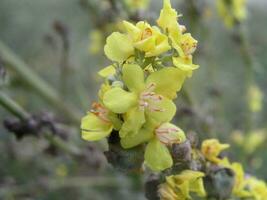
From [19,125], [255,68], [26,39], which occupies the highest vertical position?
[26,39]

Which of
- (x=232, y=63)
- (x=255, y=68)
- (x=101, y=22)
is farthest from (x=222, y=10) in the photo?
(x=232, y=63)

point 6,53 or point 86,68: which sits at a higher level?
point 86,68

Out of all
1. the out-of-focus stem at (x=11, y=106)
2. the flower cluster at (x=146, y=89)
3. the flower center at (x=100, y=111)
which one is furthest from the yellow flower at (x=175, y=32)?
the out-of-focus stem at (x=11, y=106)

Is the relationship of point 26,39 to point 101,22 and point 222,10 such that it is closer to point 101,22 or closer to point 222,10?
point 101,22

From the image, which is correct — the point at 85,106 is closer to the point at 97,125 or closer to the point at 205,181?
the point at 205,181

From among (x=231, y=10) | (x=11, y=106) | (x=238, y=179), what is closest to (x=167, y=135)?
(x=238, y=179)

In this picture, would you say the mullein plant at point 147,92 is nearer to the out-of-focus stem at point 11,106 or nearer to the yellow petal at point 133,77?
the yellow petal at point 133,77

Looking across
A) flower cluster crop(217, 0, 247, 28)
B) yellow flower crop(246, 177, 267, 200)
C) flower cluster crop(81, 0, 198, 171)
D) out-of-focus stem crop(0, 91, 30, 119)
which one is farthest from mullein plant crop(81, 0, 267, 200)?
flower cluster crop(217, 0, 247, 28)
